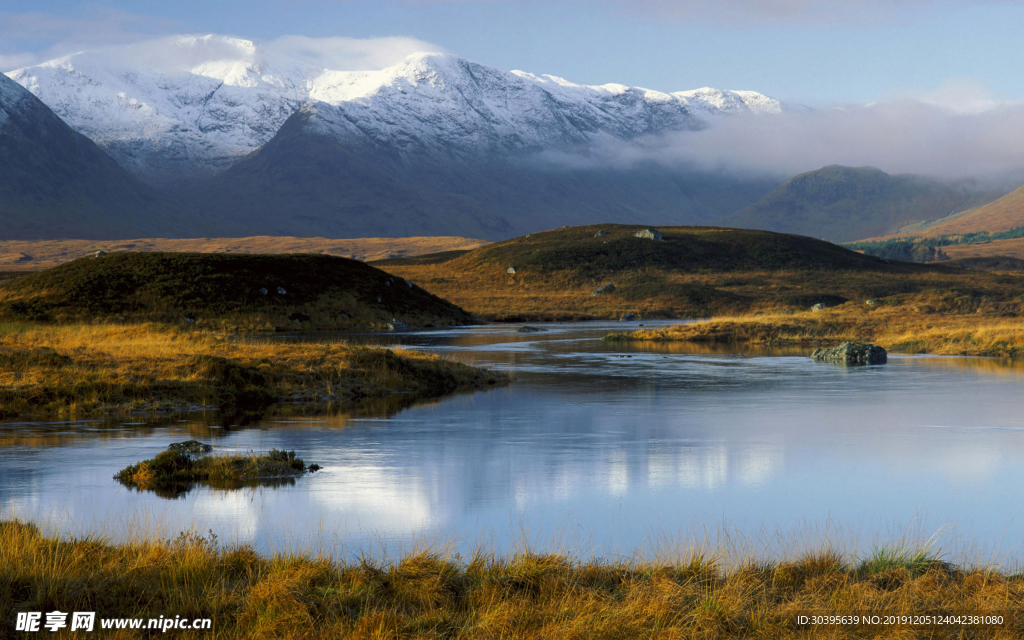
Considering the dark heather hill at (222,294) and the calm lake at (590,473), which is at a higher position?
the dark heather hill at (222,294)

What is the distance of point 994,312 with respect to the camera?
248ft

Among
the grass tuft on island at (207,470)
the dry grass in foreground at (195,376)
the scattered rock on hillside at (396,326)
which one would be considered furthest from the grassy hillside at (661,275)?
the grass tuft on island at (207,470)

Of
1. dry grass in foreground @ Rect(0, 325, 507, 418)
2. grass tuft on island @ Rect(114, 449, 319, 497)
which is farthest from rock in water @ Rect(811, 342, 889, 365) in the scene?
grass tuft on island @ Rect(114, 449, 319, 497)

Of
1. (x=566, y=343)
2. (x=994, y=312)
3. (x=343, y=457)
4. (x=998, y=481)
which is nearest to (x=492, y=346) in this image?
(x=566, y=343)

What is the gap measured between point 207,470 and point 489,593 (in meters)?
8.94

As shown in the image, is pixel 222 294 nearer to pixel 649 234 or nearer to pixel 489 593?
pixel 489 593

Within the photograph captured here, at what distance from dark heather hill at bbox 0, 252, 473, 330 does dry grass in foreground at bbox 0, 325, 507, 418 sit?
90.2 feet

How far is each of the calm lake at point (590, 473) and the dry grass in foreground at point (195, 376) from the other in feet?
8.17

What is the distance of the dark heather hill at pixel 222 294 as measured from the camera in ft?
210

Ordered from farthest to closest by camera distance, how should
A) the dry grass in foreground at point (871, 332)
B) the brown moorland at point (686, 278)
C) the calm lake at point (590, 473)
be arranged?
the brown moorland at point (686, 278) → the dry grass in foreground at point (871, 332) → the calm lake at point (590, 473)

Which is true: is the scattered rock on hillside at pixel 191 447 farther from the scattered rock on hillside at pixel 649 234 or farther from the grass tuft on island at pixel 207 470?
the scattered rock on hillside at pixel 649 234

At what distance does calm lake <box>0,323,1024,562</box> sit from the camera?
13.5m

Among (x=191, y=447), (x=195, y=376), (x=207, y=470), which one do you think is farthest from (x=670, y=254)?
(x=207, y=470)

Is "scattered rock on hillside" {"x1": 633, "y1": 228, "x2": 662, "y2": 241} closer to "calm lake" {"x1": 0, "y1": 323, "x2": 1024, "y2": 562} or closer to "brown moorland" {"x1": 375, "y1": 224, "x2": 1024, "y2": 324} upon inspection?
"brown moorland" {"x1": 375, "y1": 224, "x2": 1024, "y2": 324}
